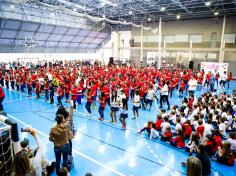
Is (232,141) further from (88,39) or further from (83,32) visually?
(88,39)

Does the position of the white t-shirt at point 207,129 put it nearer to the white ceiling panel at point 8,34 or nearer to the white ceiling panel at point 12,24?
the white ceiling panel at point 12,24

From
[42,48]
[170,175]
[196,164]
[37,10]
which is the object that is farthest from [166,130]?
[42,48]

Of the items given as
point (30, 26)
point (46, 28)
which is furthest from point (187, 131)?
point (46, 28)

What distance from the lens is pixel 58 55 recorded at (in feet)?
117

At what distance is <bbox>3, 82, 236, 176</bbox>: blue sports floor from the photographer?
5.80 meters

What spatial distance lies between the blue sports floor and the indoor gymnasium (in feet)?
0.12

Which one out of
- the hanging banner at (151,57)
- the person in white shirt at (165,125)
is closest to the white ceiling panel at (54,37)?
the hanging banner at (151,57)

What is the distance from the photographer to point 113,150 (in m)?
6.89

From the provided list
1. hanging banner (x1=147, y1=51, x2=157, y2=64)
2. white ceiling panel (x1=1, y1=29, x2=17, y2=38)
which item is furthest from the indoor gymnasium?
hanging banner (x1=147, y1=51, x2=157, y2=64)

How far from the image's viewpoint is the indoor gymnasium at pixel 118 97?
5.53 metres

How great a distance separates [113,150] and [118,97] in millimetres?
3376

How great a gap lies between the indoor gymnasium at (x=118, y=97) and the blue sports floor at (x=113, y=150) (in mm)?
35

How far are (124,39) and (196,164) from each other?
36.9m

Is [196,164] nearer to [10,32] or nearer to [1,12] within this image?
[1,12]
